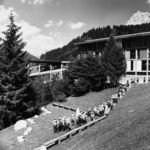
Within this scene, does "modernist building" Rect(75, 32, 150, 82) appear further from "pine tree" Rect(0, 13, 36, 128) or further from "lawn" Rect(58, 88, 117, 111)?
"pine tree" Rect(0, 13, 36, 128)

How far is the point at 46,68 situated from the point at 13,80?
26581mm

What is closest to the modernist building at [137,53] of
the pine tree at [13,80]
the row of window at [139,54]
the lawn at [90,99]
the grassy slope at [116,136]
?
the row of window at [139,54]

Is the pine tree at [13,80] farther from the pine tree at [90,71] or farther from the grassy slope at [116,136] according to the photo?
the grassy slope at [116,136]

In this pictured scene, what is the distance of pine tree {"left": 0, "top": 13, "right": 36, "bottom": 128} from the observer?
28.7m

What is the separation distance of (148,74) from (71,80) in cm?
1485

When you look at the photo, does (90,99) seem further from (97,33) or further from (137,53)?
(97,33)

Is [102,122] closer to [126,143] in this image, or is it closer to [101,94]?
[126,143]

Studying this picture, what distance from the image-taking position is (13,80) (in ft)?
97.1

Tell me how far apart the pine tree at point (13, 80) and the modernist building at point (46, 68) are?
20.2 m

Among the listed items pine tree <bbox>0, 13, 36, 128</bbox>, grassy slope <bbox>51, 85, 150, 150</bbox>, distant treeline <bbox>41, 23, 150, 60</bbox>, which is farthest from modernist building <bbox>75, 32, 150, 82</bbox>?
grassy slope <bbox>51, 85, 150, 150</bbox>

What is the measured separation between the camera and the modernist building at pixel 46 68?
2056 inches

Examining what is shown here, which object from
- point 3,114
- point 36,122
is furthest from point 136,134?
point 3,114

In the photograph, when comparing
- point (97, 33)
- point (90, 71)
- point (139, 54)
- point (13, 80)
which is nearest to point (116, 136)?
point (13, 80)

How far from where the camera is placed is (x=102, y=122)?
2033 centimetres
